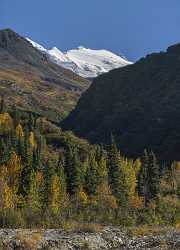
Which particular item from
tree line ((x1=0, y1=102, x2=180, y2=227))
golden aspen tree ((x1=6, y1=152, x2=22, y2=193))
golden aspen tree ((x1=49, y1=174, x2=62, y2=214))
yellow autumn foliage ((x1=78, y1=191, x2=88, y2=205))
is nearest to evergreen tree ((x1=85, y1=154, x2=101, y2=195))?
tree line ((x1=0, y1=102, x2=180, y2=227))

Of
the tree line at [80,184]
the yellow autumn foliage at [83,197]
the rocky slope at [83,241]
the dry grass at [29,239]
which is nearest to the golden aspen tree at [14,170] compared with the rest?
the tree line at [80,184]

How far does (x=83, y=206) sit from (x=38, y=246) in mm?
83809

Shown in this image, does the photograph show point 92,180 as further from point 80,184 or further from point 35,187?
point 35,187

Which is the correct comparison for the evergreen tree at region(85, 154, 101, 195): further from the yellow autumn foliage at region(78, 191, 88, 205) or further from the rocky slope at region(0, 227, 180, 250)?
the rocky slope at region(0, 227, 180, 250)

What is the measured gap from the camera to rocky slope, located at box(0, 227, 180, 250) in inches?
1534

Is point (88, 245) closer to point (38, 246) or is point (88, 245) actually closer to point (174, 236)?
point (38, 246)

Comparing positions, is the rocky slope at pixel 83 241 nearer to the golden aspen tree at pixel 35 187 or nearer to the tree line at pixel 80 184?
the tree line at pixel 80 184

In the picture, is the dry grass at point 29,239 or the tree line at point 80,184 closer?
the dry grass at point 29,239

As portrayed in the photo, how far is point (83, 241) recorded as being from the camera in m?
41.8

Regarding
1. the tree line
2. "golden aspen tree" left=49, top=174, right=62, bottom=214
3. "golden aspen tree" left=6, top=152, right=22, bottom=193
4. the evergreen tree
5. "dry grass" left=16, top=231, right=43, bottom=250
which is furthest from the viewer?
"golden aspen tree" left=6, top=152, right=22, bottom=193

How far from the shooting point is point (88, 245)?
41188mm

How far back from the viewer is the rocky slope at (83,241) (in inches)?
1534

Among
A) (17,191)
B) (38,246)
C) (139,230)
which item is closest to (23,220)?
(139,230)

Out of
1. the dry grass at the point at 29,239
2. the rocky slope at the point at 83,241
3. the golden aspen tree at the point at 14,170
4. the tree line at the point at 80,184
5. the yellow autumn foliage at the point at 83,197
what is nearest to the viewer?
the dry grass at the point at 29,239
